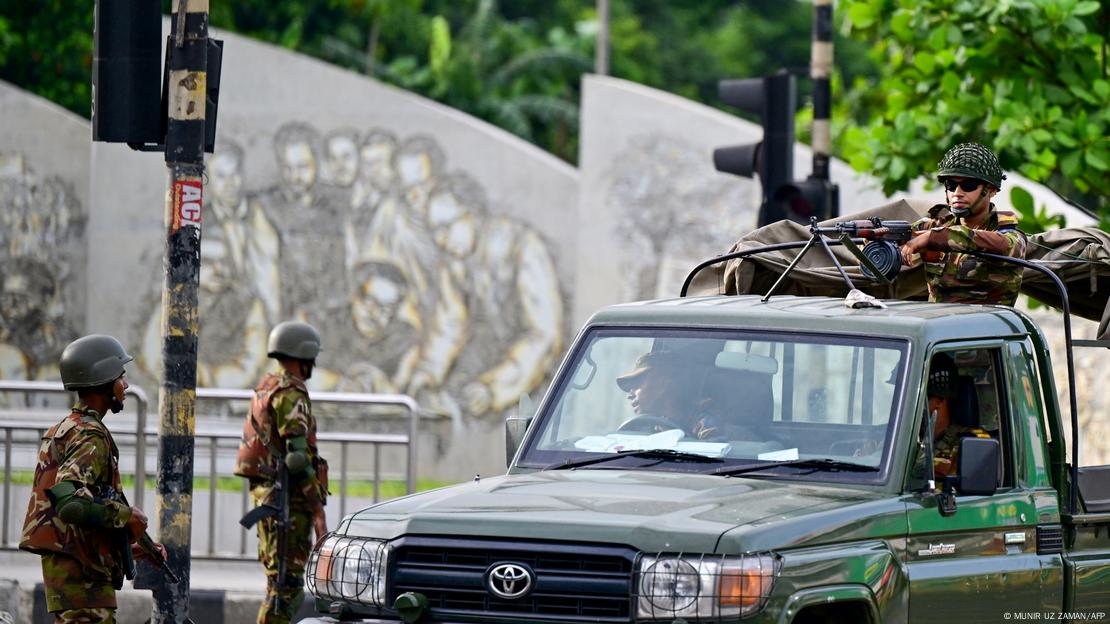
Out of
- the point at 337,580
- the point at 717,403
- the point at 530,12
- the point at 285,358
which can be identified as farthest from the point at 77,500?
the point at 530,12

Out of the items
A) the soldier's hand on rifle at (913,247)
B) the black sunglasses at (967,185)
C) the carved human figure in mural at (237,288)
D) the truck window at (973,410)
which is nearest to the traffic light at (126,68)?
the soldier's hand on rifle at (913,247)

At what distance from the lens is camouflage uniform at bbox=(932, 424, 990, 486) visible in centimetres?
657

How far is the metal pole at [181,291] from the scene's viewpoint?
8.40 metres

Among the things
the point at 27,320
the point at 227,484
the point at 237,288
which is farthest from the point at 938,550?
the point at 27,320

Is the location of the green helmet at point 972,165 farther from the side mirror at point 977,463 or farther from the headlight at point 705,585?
the headlight at point 705,585

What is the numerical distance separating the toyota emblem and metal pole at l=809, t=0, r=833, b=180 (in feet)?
26.1

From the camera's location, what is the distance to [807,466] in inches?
241

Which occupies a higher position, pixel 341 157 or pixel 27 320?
pixel 341 157

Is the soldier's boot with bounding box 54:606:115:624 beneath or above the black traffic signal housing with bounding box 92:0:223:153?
beneath

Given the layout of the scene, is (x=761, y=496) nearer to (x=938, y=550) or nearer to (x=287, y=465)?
(x=938, y=550)

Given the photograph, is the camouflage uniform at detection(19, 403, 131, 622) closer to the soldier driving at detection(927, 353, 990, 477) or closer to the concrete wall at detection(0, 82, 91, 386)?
the soldier driving at detection(927, 353, 990, 477)

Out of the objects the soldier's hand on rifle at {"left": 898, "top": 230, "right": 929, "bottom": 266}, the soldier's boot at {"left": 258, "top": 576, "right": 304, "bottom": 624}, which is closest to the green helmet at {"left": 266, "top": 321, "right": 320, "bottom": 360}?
the soldier's boot at {"left": 258, "top": 576, "right": 304, "bottom": 624}

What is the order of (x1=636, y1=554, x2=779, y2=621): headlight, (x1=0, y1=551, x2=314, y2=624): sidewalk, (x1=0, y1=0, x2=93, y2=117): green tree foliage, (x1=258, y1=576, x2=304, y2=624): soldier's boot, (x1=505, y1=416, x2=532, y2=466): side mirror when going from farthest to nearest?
(x1=0, y1=0, x2=93, y2=117): green tree foliage, (x1=0, y1=551, x2=314, y2=624): sidewalk, (x1=258, y1=576, x2=304, y2=624): soldier's boot, (x1=505, y1=416, x2=532, y2=466): side mirror, (x1=636, y1=554, x2=779, y2=621): headlight

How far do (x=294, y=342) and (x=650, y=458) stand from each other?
413 centimetres
